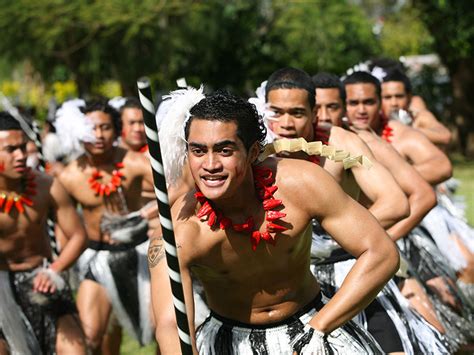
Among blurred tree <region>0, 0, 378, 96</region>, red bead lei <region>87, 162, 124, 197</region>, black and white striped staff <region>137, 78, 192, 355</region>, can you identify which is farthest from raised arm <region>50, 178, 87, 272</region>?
blurred tree <region>0, 0, 378, 96</region>

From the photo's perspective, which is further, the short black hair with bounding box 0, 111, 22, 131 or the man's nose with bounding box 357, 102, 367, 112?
the man's nose with bounding box 357, 102, 367, 112

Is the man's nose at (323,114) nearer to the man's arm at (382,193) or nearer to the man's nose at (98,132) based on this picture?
the man's arm at (382,193)

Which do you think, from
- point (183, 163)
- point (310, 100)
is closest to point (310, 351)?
point (183, 163)

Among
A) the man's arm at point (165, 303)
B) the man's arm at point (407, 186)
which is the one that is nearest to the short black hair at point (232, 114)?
the man's arm at point (165, 303)

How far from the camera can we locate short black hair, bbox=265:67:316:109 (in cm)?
542

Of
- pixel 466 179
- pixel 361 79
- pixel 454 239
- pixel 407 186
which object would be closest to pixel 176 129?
pixel 407 186

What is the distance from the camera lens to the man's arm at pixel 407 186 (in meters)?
5.80

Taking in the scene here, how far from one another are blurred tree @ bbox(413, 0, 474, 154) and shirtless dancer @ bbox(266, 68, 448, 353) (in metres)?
16.2

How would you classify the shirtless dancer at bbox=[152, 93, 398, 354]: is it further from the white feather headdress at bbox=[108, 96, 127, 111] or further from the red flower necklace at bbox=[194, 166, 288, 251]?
the white feather headdress at bbox=[108, 96, 127, 111]

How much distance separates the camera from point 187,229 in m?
3.79

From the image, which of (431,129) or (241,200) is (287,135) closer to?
(241,200)

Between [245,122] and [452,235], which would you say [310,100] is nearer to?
[245,122]

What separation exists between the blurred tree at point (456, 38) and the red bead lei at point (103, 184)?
14865mm

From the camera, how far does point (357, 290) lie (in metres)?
3.73
